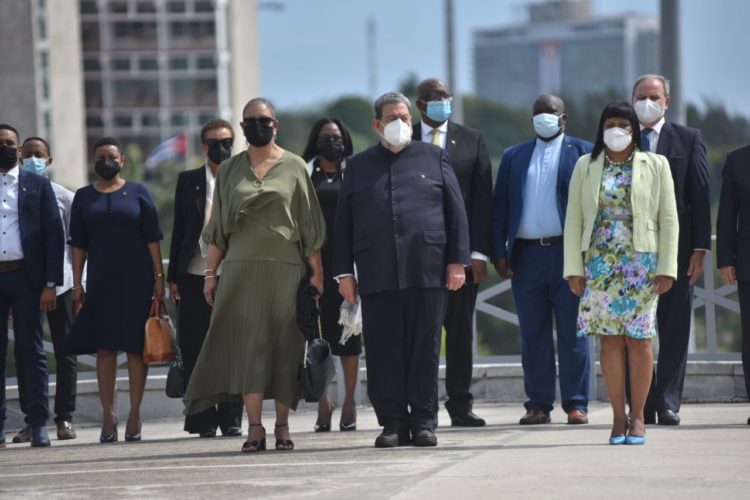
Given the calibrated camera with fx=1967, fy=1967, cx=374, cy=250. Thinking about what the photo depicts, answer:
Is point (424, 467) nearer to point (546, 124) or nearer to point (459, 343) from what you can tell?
point (459, 343)

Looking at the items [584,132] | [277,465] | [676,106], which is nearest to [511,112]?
[584,132]

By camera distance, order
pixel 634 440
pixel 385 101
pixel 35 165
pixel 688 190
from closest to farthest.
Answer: pixel 634 440 → pixel 385 101 → pixel 688 190 → pixel 35 165

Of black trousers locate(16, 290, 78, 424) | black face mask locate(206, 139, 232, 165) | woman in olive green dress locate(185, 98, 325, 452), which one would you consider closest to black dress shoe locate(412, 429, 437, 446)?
woman in olive green dress locate(185, 98, 325, 452)

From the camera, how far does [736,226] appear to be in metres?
12.6

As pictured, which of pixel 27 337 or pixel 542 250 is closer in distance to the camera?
pixel 542 250

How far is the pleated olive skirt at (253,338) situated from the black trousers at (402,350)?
1.54 ft

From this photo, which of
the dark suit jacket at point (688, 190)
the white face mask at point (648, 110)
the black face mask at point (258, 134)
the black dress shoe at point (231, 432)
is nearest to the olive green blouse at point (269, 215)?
the black face mask at point (258, 134)

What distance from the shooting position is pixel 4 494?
998 cm

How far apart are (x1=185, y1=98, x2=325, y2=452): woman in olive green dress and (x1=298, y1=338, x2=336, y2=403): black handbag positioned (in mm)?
101

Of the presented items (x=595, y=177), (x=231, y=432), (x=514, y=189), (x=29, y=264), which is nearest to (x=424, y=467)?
(x=595, y=177)

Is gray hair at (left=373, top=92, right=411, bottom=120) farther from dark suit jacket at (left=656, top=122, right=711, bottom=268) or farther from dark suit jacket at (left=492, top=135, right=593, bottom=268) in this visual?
dark suit jacket at (left=656, top=122, right=711, bottom=268)

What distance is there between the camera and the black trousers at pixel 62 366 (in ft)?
46.0

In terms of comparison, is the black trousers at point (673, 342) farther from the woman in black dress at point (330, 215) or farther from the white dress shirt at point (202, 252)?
the white dress shirt at point (202, 252)

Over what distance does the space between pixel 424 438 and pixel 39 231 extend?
3.37m
